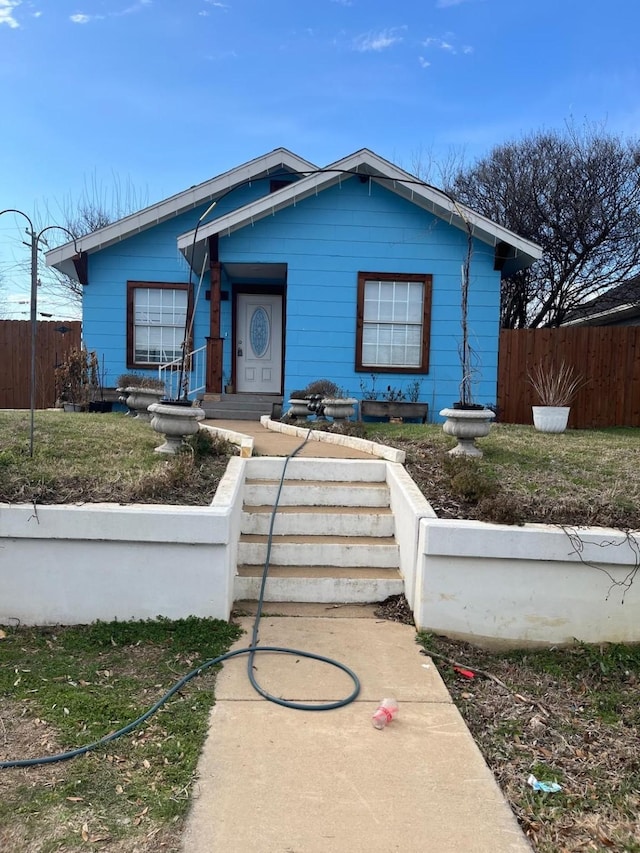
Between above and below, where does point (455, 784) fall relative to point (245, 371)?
below

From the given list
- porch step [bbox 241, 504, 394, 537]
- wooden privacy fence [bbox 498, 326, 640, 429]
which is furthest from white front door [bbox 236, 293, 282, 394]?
porch step [bbox 241, 504, 394, 537]

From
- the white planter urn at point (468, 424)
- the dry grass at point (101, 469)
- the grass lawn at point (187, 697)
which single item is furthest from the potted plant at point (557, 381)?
the dry grass at point (101, 469)

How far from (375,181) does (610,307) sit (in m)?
10.5

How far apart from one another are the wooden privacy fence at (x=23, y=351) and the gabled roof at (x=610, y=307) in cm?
1363

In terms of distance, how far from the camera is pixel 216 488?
179 inches

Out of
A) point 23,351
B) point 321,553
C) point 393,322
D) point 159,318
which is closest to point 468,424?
point 321,553

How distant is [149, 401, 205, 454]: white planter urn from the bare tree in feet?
49.3

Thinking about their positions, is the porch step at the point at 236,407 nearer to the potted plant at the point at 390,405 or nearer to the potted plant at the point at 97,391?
the potted plant at the point at 390,405

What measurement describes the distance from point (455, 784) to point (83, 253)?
34.6 ft

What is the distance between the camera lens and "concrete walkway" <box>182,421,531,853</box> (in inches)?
82.2

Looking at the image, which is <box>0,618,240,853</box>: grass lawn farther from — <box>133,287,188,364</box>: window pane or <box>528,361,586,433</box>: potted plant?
<box>133,287,188,364</box>: window pane

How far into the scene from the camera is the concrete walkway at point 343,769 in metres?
2.09

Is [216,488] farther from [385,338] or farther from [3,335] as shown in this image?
[3,335]

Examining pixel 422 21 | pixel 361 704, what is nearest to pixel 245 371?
pixel 422 21
